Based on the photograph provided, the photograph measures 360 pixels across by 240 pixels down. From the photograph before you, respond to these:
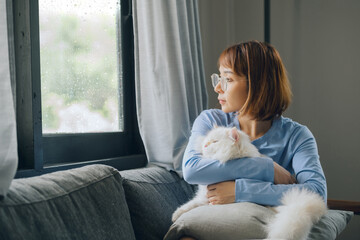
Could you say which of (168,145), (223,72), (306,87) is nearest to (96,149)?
(168,145)

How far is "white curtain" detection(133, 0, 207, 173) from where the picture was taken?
2.09m

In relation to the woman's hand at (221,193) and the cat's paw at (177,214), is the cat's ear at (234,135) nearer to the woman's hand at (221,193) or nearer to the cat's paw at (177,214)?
the woman's hand at (221,193)

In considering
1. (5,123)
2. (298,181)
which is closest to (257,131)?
(298,181)

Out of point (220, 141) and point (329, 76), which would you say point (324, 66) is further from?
point (220, 141)

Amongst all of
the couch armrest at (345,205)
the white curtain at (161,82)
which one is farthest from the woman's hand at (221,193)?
the couch armrest at (345,205)

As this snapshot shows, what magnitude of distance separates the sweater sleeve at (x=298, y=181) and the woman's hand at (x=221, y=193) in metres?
0.02

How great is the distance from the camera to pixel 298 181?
5.34 ft

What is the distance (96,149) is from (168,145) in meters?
0.38

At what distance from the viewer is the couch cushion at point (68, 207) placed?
3.57 feet

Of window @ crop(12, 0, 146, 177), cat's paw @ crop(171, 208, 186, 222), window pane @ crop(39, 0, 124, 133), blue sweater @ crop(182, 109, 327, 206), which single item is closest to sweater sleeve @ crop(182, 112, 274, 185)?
blue sweater @ crop(182, 109, 327, 206)

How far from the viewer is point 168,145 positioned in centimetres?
210

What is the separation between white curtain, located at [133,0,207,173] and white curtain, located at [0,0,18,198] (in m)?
0.93

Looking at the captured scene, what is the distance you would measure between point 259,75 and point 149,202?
73cm

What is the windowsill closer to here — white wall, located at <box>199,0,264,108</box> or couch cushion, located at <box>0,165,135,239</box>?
couch cushion, located at <box>0,165,135,239</box>
